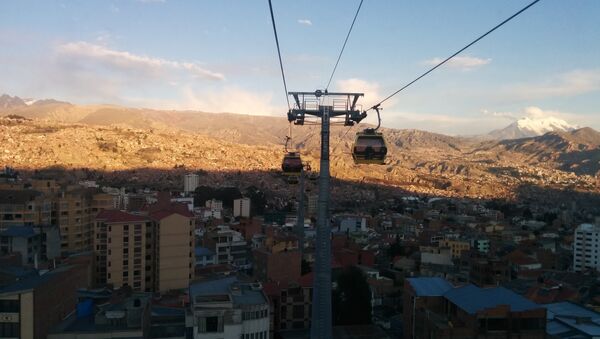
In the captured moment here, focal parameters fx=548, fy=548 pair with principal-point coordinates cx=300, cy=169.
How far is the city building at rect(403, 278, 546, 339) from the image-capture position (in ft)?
35.5

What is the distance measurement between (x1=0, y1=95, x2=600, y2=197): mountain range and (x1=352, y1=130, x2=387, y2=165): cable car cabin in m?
2.03

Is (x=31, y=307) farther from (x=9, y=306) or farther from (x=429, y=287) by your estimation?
(x=429, y=287)

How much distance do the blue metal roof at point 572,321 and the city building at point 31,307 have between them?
10237 millimetres

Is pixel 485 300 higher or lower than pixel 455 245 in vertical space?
higher

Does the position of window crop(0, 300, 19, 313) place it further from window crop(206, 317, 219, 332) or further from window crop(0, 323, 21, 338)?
window crop(206, 317, 219, 332)

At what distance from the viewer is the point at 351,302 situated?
→ 1546 cm

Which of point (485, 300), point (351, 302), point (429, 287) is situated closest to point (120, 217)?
point (351, 302)

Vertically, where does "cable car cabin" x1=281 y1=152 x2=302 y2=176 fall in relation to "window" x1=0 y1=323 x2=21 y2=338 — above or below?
above

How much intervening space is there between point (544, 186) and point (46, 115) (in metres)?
120

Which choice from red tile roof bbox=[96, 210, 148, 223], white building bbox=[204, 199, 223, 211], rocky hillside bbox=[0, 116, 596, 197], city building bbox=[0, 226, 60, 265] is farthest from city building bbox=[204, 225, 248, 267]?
rocky hillside bbox=[0, 116, 596, 197]

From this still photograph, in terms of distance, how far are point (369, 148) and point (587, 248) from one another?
80.1ft

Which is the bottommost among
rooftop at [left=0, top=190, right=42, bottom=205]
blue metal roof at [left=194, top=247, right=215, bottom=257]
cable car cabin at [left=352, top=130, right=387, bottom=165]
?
blue metal roof at [left=194, top=247, right=215, bottom=257]

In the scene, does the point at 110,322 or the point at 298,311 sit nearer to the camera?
the point at 110,322

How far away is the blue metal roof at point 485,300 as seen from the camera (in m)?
11.0
